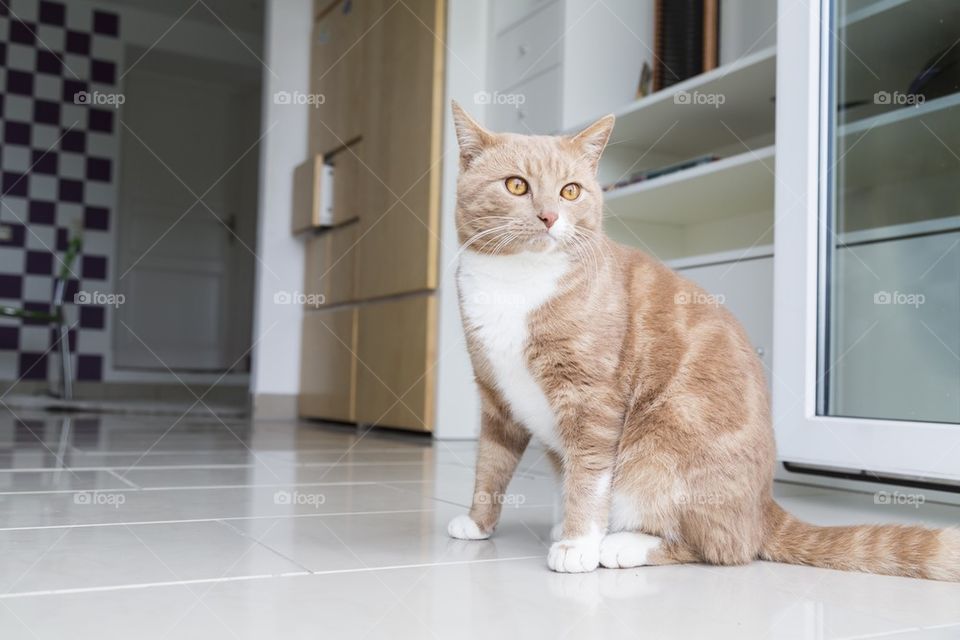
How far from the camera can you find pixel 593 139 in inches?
49.6

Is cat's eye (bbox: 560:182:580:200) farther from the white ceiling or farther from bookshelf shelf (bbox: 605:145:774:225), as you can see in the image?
the white ceiling

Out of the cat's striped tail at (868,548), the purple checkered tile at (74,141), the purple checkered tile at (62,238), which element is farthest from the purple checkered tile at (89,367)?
the cat's striped tail at (868,548)

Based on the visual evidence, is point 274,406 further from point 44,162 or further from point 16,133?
point 16,133

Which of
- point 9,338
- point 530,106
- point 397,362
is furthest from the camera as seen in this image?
point 9,338

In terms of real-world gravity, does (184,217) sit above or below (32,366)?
above

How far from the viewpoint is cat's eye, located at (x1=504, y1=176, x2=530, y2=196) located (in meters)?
1.16

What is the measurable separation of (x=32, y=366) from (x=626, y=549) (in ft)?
18.9

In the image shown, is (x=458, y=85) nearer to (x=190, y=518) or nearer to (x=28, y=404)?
(x=190, y=518)

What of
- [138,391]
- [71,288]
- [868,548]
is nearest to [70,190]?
[71,288]

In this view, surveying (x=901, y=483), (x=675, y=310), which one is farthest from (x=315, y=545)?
(x=901, y=483)

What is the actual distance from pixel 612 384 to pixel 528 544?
28 centimetres

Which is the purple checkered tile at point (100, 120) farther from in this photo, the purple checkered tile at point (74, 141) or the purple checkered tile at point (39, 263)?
the purple checkered tile at point (39, 263)

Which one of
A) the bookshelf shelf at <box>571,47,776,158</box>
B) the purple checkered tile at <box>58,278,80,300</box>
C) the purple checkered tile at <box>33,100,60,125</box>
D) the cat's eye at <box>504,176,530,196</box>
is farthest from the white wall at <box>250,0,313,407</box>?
the cat's eye at <box>504,176,530,196</box>

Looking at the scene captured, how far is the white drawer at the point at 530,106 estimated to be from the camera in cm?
262
